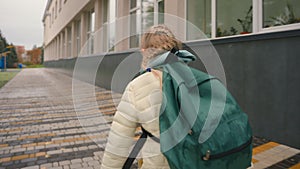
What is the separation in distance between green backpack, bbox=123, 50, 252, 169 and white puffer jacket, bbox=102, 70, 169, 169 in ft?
0.20

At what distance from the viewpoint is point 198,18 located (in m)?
5.55

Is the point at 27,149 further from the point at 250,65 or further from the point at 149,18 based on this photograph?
the point at 149,18

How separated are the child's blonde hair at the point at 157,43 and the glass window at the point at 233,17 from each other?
335 centimetres

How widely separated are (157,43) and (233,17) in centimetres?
386

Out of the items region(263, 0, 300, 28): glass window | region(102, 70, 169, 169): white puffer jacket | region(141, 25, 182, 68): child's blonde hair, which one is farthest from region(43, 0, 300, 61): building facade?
region(102, 70, 169, 169): white puffer jacket

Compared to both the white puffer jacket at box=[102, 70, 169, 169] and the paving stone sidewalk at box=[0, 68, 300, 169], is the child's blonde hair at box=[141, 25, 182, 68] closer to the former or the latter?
the white puffer jacket at box=[102, 70, 169, 169]

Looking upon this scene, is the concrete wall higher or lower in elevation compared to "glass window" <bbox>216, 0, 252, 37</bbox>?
lower

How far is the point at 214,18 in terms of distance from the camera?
4.98 metres

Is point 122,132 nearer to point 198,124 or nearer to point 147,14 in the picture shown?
point 198,124

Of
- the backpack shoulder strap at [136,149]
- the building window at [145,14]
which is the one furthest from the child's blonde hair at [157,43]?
the building window at [145,14]

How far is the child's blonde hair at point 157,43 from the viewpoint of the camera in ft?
4.16

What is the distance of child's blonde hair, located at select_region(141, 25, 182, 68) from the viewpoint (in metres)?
1.27

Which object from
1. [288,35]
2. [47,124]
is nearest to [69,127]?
[47,124]

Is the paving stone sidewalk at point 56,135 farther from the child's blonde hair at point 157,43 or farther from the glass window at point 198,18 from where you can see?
the glass window at point 198,18
